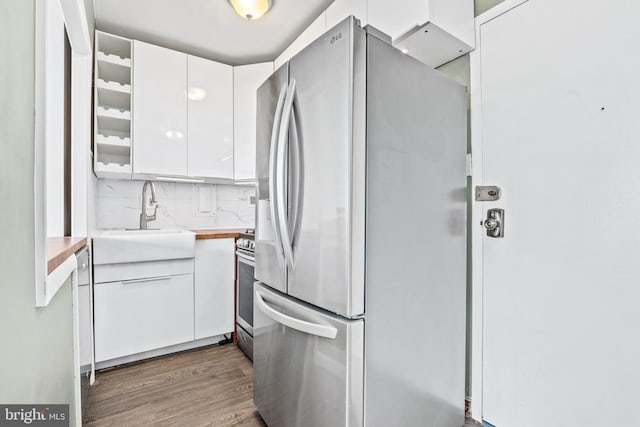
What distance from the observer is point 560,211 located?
1223mm

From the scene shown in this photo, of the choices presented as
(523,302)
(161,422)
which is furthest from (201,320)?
(523,302)

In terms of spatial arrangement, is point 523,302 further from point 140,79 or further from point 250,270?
point 140,79

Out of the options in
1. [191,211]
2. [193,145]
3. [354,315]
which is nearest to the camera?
[354,315]

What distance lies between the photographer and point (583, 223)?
116 cm

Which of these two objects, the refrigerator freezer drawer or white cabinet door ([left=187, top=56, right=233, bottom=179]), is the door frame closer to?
the refrigerator freezer drawer

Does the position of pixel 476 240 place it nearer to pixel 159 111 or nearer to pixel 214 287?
pixel 214 287

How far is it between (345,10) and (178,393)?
2415 millimetres

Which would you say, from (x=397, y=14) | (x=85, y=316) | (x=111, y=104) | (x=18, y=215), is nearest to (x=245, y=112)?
(x=111, y=104)

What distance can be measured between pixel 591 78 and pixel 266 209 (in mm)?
1381

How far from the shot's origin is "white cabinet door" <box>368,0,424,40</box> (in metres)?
1.28

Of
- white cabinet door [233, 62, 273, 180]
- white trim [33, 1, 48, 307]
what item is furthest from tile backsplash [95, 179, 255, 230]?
white trim [33, 1, 48, 307]

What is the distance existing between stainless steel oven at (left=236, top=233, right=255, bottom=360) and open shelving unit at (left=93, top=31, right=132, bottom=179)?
3.49ft

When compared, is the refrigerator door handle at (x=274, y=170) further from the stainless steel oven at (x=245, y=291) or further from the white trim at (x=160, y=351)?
the white trim at (x=160, y=351)

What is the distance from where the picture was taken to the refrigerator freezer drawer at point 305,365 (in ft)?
3.26
